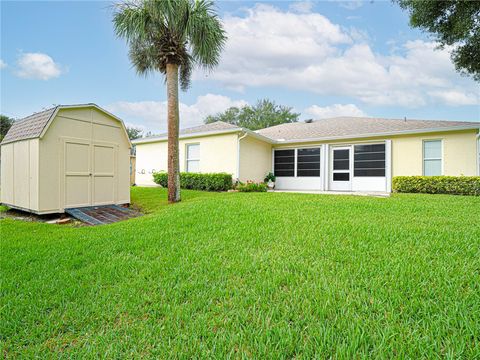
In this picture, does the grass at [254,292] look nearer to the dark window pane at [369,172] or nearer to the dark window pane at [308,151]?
the dark window pane at [369,172]

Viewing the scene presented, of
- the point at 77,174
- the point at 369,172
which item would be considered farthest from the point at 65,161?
the point at 369,172

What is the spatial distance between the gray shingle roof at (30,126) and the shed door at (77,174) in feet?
2.43

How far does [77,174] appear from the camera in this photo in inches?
298

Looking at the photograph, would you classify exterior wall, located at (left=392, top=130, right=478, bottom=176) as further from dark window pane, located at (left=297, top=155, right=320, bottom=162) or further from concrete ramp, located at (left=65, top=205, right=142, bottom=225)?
concrete ramp, located at (left=65, top=205, right=142, bottom=225)

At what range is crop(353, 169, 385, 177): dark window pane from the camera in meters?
12.5

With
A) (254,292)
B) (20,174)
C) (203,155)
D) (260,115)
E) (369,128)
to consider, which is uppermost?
(260,115)

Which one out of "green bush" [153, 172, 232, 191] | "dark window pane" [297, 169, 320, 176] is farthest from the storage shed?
"dark window pane" [297, 169, 320, 176]

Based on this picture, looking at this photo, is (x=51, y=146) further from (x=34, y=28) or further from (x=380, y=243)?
(x=380, y=243)

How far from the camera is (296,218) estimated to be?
5.16m

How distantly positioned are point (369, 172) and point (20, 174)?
14.4 m

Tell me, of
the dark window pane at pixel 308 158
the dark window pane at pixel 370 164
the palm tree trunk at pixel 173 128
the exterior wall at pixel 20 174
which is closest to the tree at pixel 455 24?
the dark window pane at pixel 370 164

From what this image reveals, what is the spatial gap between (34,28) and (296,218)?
37.9 feet

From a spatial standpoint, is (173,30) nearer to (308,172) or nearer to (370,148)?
(308,172)

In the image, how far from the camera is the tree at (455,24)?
8.90 meters
